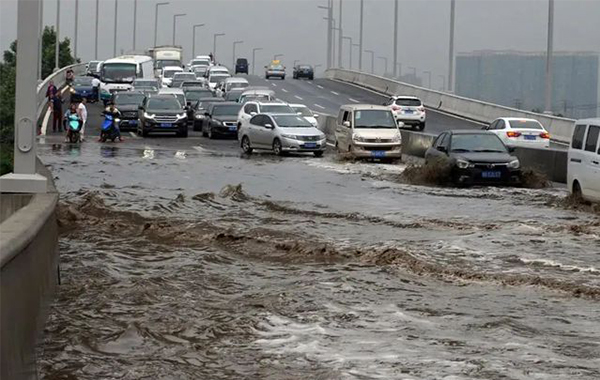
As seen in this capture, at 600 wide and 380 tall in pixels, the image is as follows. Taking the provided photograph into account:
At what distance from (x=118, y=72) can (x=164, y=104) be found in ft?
56.7

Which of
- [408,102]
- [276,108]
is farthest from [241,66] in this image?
[276,108]

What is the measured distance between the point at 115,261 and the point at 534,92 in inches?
2286

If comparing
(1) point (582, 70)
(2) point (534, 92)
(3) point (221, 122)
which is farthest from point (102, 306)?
(1) point (582, 70)

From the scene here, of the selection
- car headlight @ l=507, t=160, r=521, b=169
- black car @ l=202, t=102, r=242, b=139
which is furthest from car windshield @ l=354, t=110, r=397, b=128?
black car @ l=202, t=102, r=242, b=139

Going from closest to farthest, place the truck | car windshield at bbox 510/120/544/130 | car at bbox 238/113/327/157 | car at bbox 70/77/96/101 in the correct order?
car at bbox 238/113/327/157 → car windshield at bbox 510/120/544/130 → car at bbox 70/77/96/101 → the truck

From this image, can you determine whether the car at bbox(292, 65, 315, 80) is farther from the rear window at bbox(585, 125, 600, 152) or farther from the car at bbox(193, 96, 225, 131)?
the rear window at bbox(585, 125, 600, 152)

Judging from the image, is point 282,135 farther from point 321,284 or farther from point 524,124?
point 321,284

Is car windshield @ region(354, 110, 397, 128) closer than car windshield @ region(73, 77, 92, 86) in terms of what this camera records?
Yes

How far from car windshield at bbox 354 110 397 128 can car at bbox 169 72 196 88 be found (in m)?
33.1

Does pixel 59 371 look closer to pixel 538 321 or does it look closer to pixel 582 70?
pixel 538 321

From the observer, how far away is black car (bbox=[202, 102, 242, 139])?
44.4 metres

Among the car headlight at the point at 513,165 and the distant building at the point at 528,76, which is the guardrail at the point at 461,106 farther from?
the car headlight at the point at 513,165

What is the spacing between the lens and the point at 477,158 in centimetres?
2628

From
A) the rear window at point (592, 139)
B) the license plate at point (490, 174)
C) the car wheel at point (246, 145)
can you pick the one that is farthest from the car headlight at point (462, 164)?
the car wheel at point (246, 145)
